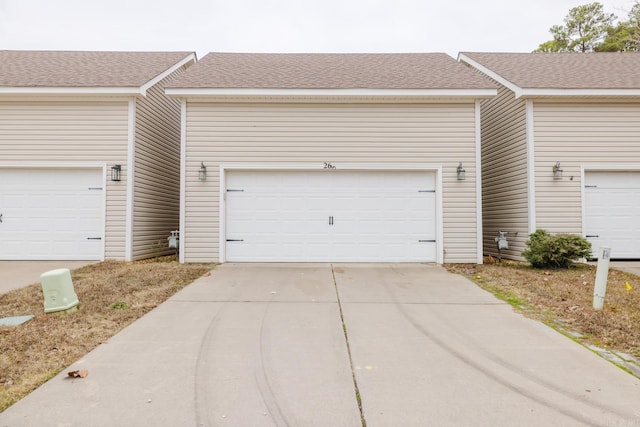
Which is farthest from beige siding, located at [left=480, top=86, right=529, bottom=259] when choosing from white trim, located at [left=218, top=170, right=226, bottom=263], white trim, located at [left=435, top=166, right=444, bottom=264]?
white trim, located at [left=218, top=170, right=226, bottom=263]

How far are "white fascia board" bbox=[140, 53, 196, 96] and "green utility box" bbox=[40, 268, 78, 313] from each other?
514 centimetres

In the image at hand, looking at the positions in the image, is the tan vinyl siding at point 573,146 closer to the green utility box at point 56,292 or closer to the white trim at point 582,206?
the white trim at point 582,206

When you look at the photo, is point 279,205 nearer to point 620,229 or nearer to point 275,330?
point 275,330

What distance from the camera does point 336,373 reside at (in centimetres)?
263

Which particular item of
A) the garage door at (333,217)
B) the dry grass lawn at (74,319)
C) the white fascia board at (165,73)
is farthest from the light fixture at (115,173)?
the garage door at (333,217)

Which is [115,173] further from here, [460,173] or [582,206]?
[582,206]

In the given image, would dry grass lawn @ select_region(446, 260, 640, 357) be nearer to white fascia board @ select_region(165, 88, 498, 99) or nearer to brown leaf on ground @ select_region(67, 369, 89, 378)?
white fascia board @ select_region(165, 88, 498, 99)

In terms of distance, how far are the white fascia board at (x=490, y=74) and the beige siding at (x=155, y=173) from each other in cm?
795

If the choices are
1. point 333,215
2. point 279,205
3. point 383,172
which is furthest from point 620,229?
point 279,205

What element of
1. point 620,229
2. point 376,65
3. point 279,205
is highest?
point 376,65

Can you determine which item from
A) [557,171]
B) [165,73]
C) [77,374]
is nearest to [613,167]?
[557,171]

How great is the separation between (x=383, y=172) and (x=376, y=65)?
129 inches

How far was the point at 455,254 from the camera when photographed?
25.1 ft

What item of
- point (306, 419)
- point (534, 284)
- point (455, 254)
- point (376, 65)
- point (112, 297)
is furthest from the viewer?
point (376, 65)
